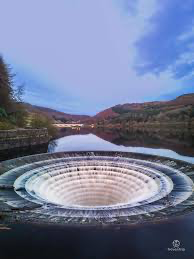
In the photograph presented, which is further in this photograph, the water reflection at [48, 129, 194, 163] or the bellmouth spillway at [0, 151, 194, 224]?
the water reflection at [48, 129, 194, 163]

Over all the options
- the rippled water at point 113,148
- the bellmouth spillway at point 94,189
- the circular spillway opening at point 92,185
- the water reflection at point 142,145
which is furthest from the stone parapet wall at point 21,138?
the circular spillway opening at point 92,185

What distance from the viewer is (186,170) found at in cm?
1400

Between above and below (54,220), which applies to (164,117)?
above

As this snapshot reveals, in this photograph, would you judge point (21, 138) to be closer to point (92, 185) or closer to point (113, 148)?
point (113, 148)

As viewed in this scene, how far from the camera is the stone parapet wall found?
30.1 metres

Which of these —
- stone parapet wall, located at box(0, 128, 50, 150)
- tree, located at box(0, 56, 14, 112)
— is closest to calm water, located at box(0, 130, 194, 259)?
stone parapet wall, located at box(0, 128, 50, 150)

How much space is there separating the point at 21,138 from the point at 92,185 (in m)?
23.6

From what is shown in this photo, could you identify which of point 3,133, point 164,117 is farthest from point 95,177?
point 164,117

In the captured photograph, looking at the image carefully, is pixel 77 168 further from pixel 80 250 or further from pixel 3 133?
pixel 3 133

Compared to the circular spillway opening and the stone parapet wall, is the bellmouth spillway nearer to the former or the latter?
the circular spillway opening

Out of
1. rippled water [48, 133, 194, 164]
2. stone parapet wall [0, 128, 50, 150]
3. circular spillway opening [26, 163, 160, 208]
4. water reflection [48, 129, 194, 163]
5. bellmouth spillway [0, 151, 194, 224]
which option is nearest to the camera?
bellmouth spillway [0, 151, 194, 224]

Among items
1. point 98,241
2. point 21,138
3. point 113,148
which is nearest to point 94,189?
point 98,241

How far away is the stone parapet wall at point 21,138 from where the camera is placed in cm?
3014

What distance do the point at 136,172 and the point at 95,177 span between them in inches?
109
